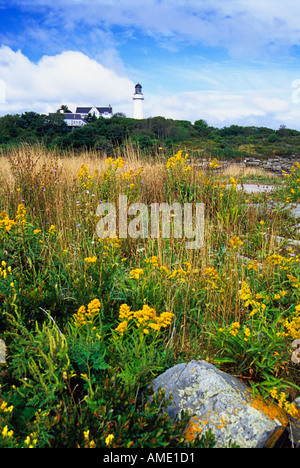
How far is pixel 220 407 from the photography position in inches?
66.5

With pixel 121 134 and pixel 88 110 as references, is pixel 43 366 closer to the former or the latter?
pixel 121 134

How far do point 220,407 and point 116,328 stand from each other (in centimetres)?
68

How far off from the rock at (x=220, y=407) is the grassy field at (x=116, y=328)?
88mm

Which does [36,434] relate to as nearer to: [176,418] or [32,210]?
[176,418]

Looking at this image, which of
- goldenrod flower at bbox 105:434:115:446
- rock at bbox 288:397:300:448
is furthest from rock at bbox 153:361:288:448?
goldenrod flower at bbox 105:434:115:446

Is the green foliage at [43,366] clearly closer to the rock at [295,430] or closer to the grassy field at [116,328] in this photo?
the grassy field at [116,328]

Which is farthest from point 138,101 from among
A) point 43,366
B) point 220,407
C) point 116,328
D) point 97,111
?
point 220,407

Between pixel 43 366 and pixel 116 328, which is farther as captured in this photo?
pixel 116 328

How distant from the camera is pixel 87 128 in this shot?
21.4 m

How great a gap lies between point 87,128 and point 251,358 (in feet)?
69.2

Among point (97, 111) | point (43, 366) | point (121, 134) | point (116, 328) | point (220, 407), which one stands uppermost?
point (97, 111)

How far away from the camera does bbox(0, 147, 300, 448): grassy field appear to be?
1557 millimetres
